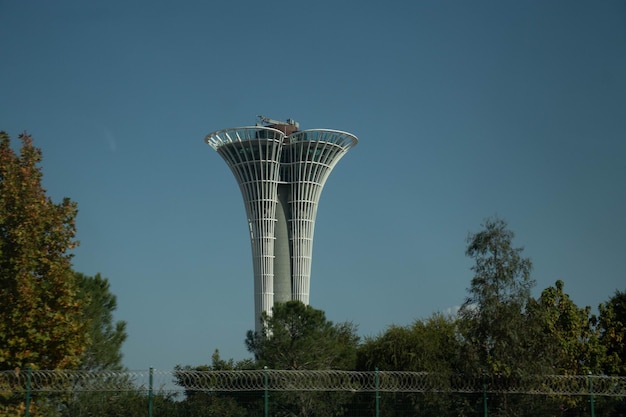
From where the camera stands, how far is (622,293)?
132 ft

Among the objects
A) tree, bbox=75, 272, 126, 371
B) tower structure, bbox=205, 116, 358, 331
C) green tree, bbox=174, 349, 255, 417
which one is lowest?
green tree, bbox=174, 349, 255, 417

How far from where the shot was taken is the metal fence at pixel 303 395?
16188 mm

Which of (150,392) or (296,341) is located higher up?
(296,341)

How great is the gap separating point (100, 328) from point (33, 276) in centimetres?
658

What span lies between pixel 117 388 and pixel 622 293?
3134 cm

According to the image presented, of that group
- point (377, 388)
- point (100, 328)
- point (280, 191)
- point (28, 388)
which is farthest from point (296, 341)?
point (280, 191)

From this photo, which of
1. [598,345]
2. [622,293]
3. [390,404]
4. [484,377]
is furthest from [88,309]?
[622,293]

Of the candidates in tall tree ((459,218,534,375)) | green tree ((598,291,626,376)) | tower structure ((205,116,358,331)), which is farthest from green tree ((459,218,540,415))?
tower structure ((205,116,358,331))

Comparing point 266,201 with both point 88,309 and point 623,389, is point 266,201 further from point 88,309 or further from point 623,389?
point 623,389

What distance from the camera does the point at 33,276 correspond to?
17.1 m

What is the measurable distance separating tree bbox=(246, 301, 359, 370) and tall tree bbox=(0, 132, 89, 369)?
15.3 m

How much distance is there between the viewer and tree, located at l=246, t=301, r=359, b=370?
32.0 metres

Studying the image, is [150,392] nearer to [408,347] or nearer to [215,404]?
[215,404]

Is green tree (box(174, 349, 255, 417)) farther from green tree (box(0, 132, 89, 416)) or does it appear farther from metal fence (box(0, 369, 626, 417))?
green tree (box(0, 132, 89, 416))
